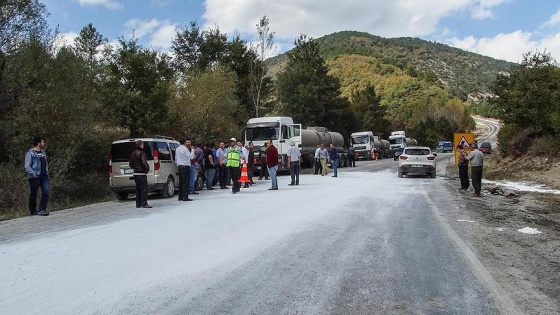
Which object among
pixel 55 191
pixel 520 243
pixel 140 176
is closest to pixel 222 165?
pixel 55 191

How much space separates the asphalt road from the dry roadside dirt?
243 millimetres

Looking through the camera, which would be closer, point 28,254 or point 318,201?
point 28,254

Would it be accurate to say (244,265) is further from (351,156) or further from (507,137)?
(351,156)

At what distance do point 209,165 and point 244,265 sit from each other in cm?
1242

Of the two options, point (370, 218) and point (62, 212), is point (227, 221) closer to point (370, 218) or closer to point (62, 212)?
point (370, 218)

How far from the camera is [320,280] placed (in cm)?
556

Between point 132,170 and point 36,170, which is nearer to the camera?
point 36,170

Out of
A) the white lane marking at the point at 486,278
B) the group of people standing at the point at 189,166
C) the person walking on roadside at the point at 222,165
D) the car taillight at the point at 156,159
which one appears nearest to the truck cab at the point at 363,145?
the group of people standing at the point at 189,166

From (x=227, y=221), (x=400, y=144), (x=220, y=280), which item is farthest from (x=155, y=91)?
(x=400, y=144)

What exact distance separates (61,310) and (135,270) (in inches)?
57.4

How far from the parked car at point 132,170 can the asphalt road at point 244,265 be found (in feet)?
13.4

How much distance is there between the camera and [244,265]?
624 centimetres

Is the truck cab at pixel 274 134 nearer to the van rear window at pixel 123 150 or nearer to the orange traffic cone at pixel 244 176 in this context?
the orange traffic cone at pixel 244 176

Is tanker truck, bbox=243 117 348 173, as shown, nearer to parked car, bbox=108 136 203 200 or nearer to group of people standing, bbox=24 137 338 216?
group of people standing, bbox=24 137 338 216
